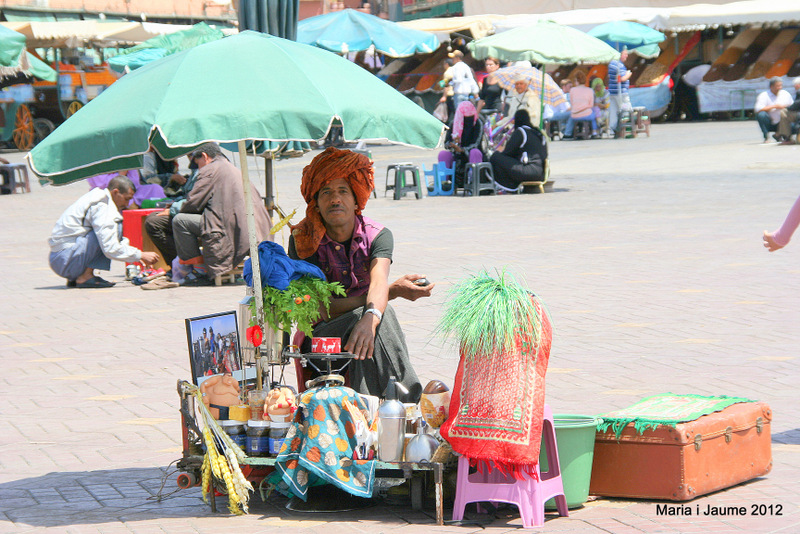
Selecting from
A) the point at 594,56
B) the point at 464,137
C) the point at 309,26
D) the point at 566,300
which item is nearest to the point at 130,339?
the point at 566,300

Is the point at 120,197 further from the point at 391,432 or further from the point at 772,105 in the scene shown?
the point at 772,105

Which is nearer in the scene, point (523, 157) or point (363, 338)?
point (363, 338)

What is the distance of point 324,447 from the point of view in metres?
4.39

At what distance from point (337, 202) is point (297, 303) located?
0.50 meters

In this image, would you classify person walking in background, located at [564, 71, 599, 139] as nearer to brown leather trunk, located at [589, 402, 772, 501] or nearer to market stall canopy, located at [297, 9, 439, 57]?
market stall canopy, located at [297, 9, 439, 57]

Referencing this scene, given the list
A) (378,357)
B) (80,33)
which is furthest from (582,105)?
(378,357)

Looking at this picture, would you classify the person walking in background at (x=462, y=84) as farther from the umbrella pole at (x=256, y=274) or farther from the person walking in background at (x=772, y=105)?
the umbrella pole at (x=256, y=274)

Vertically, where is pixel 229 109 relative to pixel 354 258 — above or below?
above

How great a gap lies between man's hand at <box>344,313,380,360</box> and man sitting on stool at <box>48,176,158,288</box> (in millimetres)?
6074

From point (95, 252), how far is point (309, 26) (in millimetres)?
11140

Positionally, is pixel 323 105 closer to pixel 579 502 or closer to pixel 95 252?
pixel 579 502

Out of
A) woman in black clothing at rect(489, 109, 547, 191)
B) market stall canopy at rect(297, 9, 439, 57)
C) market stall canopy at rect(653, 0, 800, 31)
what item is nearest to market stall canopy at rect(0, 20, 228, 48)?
market stall canopy at rect(297, 9, 439, 57)

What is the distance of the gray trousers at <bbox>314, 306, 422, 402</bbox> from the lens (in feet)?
16.0

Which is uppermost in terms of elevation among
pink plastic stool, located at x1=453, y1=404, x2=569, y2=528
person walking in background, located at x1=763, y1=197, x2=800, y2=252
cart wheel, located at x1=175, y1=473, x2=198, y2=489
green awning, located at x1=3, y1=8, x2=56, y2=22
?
green awning, located at x1=3, y1=8, x2=56, y2=22
